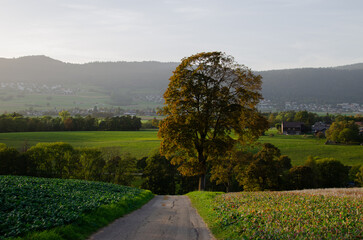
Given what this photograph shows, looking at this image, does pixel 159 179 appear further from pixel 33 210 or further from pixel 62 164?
pixel 33 210

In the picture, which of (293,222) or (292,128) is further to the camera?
(292,128)

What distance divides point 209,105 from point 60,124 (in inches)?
5082

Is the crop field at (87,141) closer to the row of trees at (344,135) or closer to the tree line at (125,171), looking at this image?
the tree line at (125,171)

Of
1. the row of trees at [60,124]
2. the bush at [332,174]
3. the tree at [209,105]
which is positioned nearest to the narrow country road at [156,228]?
the tree at [209,105]

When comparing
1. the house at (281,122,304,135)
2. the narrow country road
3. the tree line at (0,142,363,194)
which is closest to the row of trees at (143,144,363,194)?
the tree line at (0,142,363,194)

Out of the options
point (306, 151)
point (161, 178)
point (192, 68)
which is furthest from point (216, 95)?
point (306, 151)

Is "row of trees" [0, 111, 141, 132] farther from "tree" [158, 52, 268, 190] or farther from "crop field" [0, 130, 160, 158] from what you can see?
"tree" [158, 52, 268, 190]

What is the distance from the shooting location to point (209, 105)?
33.5 metres

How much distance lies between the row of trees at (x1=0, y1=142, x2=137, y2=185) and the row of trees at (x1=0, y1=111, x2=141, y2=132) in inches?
2750

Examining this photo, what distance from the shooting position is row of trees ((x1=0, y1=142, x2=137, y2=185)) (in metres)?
65.3

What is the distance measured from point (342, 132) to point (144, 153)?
8003 centimetres

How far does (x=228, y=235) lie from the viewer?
12.7 m

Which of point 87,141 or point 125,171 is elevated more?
point 87,141

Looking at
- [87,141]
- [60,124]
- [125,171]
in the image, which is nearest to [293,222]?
[125,171]
